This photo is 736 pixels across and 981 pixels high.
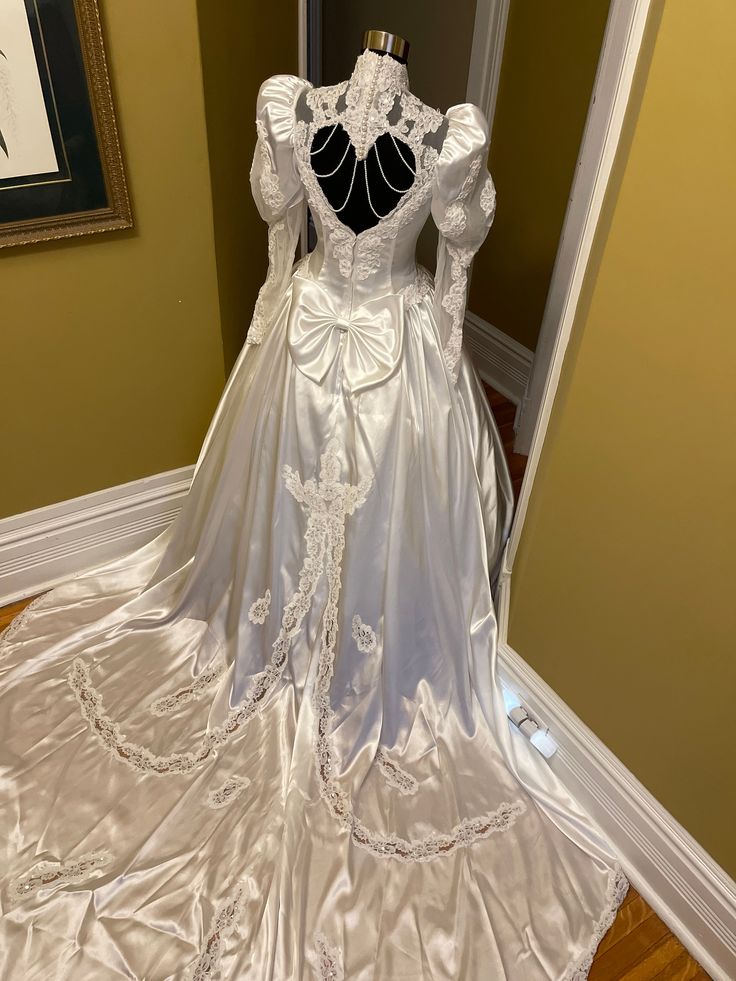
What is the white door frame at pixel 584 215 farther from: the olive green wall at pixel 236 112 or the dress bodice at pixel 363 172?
the olive green wall at pixel 236 112

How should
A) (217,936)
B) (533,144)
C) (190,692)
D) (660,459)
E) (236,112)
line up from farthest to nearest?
(533,144) < (236,112) < (190,692) < (217,936) < (660,459)

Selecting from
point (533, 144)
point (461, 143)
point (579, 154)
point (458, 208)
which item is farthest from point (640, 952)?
point (533, 144)

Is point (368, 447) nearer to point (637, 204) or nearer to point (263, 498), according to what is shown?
point (263, 498)

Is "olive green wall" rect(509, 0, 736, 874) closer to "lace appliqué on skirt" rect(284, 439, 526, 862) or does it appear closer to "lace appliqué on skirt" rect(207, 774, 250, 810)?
"lace appliqué on skirt" rect(284, 439, 526, 862)

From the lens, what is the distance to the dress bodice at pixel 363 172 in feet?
4.38

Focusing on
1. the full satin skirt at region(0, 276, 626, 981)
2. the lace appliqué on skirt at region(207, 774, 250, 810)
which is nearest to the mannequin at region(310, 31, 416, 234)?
the full satin skirt at region(0, 276, 626, 981)

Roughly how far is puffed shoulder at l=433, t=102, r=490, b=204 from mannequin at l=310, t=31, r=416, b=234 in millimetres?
73

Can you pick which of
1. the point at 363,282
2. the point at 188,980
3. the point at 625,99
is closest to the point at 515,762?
the point at 188,980

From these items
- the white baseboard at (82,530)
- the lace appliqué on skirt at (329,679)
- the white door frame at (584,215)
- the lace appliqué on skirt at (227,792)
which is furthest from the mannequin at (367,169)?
the lace appliqué on skirt at (227,792)

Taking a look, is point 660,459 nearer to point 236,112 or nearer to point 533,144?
point 236,112

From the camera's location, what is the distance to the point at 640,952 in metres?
Result: 1.43

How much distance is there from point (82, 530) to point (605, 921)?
5.69 feet

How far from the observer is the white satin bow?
1.51 meters

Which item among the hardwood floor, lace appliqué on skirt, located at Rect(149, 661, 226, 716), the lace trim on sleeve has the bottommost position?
the hardwood floor
